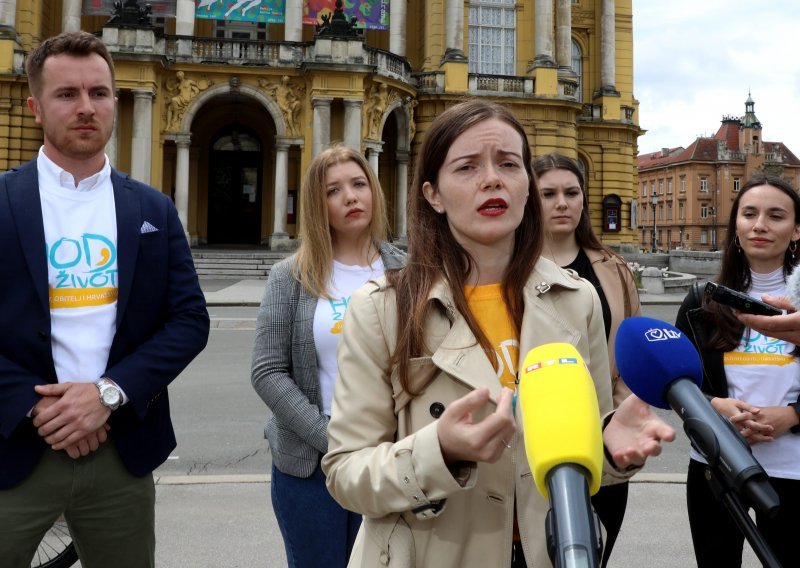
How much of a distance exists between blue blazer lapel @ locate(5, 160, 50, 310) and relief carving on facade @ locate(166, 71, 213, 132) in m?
24.7

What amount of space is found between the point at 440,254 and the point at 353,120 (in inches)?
954

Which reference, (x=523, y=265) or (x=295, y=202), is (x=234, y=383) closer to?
(x=523, y=265)

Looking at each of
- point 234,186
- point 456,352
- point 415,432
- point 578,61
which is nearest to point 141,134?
point 234,186

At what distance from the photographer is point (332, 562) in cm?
288

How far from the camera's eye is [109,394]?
2490 mm

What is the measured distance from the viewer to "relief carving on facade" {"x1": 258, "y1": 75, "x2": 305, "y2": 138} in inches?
1025

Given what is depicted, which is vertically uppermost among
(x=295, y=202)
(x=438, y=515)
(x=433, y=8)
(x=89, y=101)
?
(x=433, y=8)

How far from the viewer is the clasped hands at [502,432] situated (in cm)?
127

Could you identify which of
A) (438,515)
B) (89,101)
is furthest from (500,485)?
(89,101)

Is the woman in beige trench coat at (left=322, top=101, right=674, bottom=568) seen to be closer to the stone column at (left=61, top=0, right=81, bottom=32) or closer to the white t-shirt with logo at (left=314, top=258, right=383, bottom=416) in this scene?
the white t-shirt with logo at (left=314, top=258, right=383, bottom=416)

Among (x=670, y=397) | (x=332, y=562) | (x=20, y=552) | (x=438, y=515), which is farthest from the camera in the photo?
(x=332, y=562)

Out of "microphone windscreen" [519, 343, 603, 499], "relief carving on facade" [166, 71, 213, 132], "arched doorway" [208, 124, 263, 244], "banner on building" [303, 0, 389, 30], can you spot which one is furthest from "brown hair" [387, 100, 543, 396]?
"arched doorway" [208, 124, 263, 244]

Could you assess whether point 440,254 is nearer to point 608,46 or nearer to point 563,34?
point 563,34

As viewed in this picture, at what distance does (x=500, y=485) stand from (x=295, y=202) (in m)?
28.2
